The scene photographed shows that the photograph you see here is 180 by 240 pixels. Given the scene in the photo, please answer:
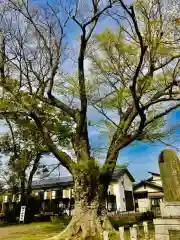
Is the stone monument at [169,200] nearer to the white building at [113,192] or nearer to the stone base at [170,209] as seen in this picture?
the stone base at [170,209]

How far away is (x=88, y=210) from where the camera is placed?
35.6 feet

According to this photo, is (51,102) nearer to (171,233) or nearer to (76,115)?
(76,115)

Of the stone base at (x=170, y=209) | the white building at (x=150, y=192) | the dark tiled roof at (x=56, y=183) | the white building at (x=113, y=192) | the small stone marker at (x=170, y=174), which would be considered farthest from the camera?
the dark tiled roof at (x=56, y=183)

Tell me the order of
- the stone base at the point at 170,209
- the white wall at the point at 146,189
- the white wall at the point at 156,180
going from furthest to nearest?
the white wall at the point at 156,180, the white wall at the point at 146,189, the stone base at the point at 170,209

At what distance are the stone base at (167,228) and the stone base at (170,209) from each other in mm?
197

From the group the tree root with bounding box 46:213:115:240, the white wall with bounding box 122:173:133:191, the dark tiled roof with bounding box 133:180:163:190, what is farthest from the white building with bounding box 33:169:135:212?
the tree root with bounding box 46:213:115:240

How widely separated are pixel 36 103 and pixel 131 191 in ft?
78.3

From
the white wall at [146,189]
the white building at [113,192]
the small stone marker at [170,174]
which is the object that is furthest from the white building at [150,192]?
the small stone marker at [170,174]

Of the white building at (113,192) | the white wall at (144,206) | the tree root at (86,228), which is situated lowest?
the tree root at (86,228)

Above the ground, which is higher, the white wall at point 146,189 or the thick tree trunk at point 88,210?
the white wall at point 146,189

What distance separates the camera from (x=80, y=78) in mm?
11734

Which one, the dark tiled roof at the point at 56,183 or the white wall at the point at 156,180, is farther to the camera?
the white wall at the point at 156,180

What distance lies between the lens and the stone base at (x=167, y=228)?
6.20 metres

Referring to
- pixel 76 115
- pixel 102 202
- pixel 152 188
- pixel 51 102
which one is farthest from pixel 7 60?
pixel 152 188
